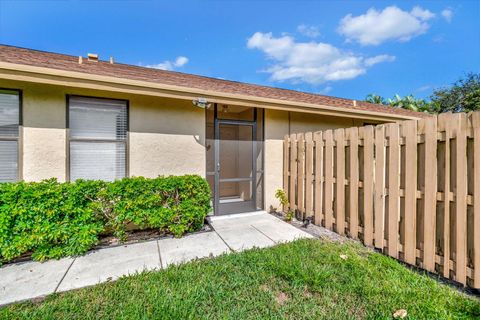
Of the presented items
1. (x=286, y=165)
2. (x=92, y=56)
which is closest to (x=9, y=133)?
(x=92, y=56)

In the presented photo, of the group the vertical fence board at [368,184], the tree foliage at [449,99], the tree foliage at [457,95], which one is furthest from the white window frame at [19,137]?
the tree foliage at [457,95]

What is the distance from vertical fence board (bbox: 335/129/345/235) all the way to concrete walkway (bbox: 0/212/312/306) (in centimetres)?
68

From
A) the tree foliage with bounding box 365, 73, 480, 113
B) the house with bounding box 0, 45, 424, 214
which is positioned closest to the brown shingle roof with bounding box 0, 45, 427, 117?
the house with bounding box 0, 45, 424, 214

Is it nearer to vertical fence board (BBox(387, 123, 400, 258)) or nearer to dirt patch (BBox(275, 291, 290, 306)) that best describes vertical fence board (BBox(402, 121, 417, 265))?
vertical fence board (BBox(387, 123, 400, 258))

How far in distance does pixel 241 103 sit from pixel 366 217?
3433 millimetres

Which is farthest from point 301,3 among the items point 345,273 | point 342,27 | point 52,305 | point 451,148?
point 52,305

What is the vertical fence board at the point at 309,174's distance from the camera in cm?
514

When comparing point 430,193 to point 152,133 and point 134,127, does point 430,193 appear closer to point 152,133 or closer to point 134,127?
point 152,133

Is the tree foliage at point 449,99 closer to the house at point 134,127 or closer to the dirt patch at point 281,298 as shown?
the house at point 134,127

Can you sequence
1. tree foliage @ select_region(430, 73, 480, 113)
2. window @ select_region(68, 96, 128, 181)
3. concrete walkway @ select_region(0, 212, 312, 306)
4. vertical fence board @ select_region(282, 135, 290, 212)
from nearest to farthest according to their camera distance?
1. concrete walkway @ select_region(0, 212, 312, 306)
2. window @ select_region(68, 96, 128, 181)
3. vertical fence board @ select_region(282, 135, 290, 212)
4. tree foliage @ select_region(430, 73, 480, 113)

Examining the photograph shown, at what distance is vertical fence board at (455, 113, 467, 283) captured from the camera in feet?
8.68

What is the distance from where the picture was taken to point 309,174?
5.18 m

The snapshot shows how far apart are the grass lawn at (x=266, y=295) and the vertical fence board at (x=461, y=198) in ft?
1.18

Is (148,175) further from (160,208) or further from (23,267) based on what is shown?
(23,267)
